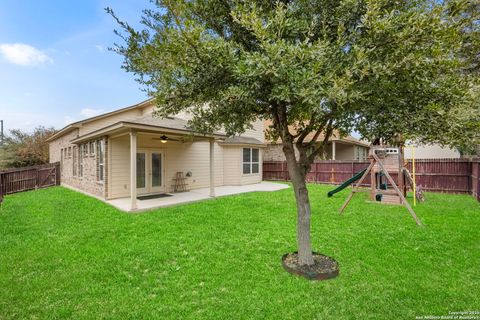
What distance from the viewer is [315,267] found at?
3834 millimetres

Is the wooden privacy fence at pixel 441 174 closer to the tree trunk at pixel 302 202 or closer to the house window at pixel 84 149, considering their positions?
the tree trunk at pixel 302 202

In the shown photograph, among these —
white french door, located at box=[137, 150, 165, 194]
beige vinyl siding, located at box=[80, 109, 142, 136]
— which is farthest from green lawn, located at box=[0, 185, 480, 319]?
beige vinyl siding, located at box=[80, 109, 142, 136]

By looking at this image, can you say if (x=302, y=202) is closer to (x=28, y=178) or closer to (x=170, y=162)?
(x=170, y=162)

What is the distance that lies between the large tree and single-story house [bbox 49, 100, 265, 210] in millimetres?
4783

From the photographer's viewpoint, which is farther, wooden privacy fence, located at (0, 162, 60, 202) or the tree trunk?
wooden privacy fence, located at (0, 162, 60, 202)

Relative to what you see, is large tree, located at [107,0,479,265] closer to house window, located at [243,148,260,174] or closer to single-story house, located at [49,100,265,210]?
single-story house, located at [49,100,265,210]

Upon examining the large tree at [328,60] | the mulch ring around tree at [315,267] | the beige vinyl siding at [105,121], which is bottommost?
the mulch ring around tree at [315,267]

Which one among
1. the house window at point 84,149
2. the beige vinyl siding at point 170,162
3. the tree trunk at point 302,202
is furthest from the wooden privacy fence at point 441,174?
the house window at point 84,149

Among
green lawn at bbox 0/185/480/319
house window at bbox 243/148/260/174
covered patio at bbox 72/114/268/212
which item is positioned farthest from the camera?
house window at bbox 243/148/260/174

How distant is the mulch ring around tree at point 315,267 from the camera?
3.60 metres

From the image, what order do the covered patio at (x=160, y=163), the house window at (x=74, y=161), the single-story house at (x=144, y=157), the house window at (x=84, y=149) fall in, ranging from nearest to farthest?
the covered patio at (x=160, y=163), the single-story house at (x=144, y=157), the house window at (x=84, y=149), the house window at (x=74, y=161)

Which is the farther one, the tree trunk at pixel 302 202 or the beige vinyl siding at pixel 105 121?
the beige vinyl siding at pixel 105 121

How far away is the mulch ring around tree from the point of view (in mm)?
3596

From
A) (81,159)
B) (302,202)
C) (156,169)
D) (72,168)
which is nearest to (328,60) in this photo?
(302,202)
